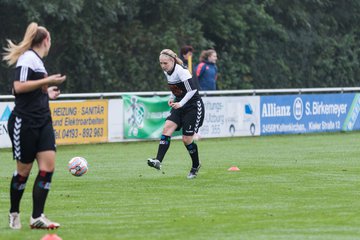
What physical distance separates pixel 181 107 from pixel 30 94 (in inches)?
258

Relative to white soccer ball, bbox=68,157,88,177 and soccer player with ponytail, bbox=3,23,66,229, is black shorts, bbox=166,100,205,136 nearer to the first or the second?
white soccer ball, bbox=68,157,88,177

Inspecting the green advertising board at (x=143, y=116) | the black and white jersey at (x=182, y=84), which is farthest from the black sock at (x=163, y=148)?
the green advertising board at (x=143, y=116)

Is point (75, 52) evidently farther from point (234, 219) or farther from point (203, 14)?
point (234, 219)

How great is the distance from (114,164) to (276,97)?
11.5m

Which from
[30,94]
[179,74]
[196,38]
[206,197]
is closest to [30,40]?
[30,94]

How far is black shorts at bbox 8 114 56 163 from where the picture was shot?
35.0 ft

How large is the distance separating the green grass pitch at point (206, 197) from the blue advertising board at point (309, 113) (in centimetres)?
704

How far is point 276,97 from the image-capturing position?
30.8m

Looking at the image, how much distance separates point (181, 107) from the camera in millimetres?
17047

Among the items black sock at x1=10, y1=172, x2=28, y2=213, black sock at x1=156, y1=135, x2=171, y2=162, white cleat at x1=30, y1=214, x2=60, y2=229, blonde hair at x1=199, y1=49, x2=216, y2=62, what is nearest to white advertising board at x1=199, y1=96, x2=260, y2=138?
blonde hair at x1=199, y1=49, x2=216, y2=62

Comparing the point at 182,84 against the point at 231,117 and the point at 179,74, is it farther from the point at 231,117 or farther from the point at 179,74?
the point at 231,117

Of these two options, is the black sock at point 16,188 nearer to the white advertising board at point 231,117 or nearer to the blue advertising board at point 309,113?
the white advertising board at point 231,117

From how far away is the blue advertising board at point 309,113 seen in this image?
3052cm

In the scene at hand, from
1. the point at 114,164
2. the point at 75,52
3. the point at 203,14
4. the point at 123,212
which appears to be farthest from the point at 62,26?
the point at 123,212
